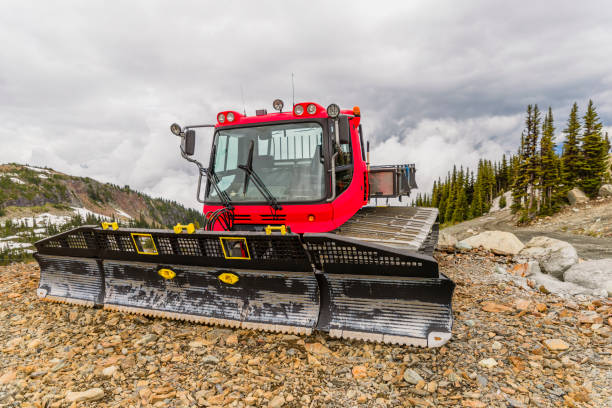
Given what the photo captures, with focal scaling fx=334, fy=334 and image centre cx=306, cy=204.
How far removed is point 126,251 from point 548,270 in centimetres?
813

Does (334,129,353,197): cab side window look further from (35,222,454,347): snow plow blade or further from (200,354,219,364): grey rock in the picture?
(200,354,219,364): grey rock

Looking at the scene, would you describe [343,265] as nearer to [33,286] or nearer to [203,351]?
[203,351]

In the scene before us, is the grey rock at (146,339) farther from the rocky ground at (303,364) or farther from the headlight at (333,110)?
the headlight at (333,110)

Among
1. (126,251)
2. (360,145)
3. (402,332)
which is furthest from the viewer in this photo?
(360,145)

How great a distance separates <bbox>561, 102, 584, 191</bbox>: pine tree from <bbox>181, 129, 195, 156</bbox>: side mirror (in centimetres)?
5017

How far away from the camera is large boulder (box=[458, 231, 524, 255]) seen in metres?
9.70

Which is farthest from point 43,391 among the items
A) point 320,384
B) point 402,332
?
point 402,332

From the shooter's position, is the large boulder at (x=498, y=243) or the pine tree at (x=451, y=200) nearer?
the large boulder at (x=498, y=243)

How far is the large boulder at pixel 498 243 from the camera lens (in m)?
9.70

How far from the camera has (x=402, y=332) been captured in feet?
12.2

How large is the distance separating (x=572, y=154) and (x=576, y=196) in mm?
6614

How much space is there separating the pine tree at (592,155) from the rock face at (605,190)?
0.53 meters

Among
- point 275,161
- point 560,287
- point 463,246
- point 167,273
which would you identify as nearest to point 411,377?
point 167,273

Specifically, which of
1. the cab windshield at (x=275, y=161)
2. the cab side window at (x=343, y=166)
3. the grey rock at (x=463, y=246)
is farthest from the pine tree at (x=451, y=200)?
the cab windshield at (x=275, y=161)
